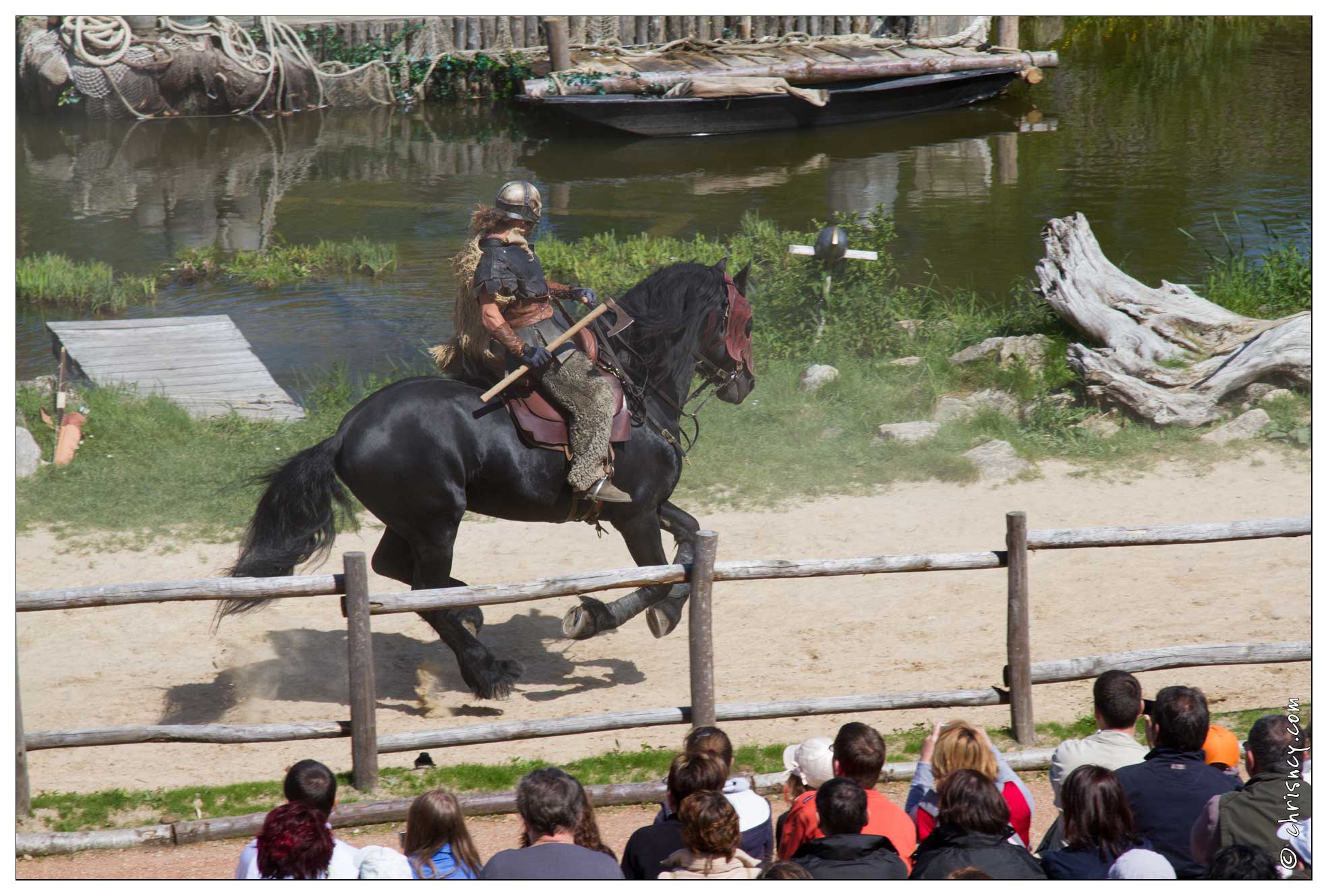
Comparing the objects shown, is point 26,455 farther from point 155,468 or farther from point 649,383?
point 649,383

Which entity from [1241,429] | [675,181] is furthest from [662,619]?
[675,181]

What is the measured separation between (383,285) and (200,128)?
32.8 ft

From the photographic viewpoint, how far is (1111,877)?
3607 millimetres

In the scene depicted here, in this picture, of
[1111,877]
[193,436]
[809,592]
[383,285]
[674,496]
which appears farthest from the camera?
[383,285]

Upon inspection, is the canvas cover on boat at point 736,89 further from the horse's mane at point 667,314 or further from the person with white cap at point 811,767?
the person with white cap at point 811,767

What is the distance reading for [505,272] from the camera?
19.8 ft

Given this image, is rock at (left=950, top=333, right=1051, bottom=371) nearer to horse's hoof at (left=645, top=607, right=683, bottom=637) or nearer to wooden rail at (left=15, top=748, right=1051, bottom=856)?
horse's hoof at (left=645, top=607, right=683, bottom=637)

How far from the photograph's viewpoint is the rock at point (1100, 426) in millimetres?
9844

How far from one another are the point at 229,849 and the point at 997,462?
635 centimetres

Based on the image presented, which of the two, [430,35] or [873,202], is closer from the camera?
[873,202]

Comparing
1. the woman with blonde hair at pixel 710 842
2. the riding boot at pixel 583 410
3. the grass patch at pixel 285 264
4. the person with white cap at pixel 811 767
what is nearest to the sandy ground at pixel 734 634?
the riding boot at pixel 583 410

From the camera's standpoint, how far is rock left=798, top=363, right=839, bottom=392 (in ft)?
35.0

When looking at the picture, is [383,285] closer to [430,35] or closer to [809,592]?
[809,592]

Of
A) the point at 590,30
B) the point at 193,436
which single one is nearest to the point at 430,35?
the point at 590,30
